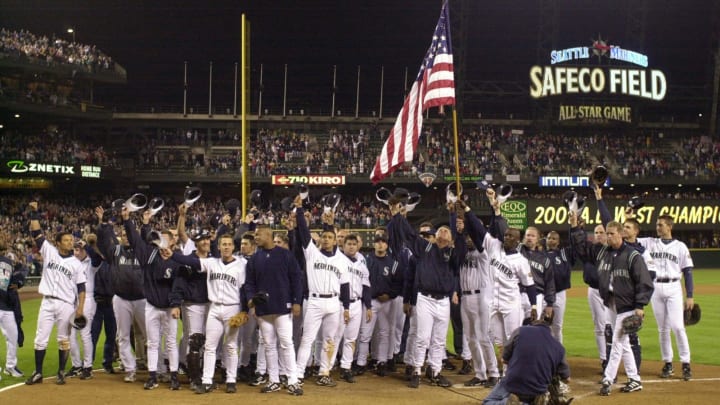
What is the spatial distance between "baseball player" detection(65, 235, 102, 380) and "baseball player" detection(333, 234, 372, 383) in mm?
3710

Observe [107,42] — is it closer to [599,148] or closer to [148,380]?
[599,148]

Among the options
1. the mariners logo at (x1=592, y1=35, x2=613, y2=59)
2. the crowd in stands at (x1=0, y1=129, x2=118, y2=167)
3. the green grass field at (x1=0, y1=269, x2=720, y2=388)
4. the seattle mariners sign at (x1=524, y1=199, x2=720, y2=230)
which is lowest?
the green grass field at (x1=0, y1=269, x2=720, y2=388)

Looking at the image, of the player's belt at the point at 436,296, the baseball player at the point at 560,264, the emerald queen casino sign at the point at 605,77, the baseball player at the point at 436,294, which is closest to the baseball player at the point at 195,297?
the baseball player at the point at 436,294

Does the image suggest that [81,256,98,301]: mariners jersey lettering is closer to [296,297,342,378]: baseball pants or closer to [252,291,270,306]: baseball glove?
[252,291,270,306]: baseball glove

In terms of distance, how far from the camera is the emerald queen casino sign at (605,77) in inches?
1746

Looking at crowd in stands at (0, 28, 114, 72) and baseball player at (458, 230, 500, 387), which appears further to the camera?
crowd in stands at (0, 28, 114, 72)

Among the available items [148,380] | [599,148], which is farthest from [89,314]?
[599,148]

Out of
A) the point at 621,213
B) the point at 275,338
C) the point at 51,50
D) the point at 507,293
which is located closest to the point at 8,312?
the point at 275,338

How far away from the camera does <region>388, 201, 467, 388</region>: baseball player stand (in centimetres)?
1038

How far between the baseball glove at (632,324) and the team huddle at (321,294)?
5 centimetres

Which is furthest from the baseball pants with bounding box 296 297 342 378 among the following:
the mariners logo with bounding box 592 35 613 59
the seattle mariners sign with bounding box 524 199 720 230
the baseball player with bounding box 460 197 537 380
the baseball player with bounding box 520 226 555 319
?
the mariners logo with bounding box 592 35 613 59

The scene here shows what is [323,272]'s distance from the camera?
34.3ft

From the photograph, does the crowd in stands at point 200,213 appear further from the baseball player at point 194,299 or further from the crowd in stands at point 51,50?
the baseball player at point 194,299

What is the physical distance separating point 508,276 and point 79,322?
6099mm
